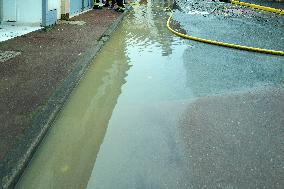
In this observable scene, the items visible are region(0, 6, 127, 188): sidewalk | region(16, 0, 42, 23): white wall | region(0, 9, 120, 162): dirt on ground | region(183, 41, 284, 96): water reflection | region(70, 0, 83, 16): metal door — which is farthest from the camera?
region(70, 0, 83, 16): metal door

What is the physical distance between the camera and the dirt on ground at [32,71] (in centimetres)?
402

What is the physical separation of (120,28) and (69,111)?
9233 mm

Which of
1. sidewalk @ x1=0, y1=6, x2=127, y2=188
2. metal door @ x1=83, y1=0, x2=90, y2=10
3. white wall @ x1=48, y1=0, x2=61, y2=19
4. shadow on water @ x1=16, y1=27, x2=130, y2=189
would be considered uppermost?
metal door @ x1=83, y1=0, x2=90, y2=10

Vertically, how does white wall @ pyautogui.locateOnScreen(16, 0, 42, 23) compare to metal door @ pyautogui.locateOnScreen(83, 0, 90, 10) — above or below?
below

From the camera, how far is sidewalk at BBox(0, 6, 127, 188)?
341cm

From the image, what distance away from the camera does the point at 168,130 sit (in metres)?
4.19

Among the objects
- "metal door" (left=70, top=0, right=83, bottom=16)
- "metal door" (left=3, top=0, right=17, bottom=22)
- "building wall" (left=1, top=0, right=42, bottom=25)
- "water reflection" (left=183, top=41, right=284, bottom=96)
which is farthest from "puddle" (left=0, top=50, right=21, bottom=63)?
"metal door" (left=70, top=0, right=83, bottom=16)

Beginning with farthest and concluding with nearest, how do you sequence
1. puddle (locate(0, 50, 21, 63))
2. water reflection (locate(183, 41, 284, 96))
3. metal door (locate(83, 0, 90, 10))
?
metal door (locate(83, 0, 90, 10))
puddle (locate(0, 50, 21, 63))
water reflection (locate(183, 41, 284, 96))

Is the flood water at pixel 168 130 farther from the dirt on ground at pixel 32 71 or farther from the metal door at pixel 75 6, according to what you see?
the metal door at pixel 75 6

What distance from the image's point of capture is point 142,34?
38.8ft

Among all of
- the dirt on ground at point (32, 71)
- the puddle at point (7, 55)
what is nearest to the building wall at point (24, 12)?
the dirt on ground at point (32, 71)

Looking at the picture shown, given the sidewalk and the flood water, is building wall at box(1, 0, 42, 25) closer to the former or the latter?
the sidewalk

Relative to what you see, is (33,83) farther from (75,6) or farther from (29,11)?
(75,6)

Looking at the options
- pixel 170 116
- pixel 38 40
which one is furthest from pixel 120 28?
pixel 170 116
